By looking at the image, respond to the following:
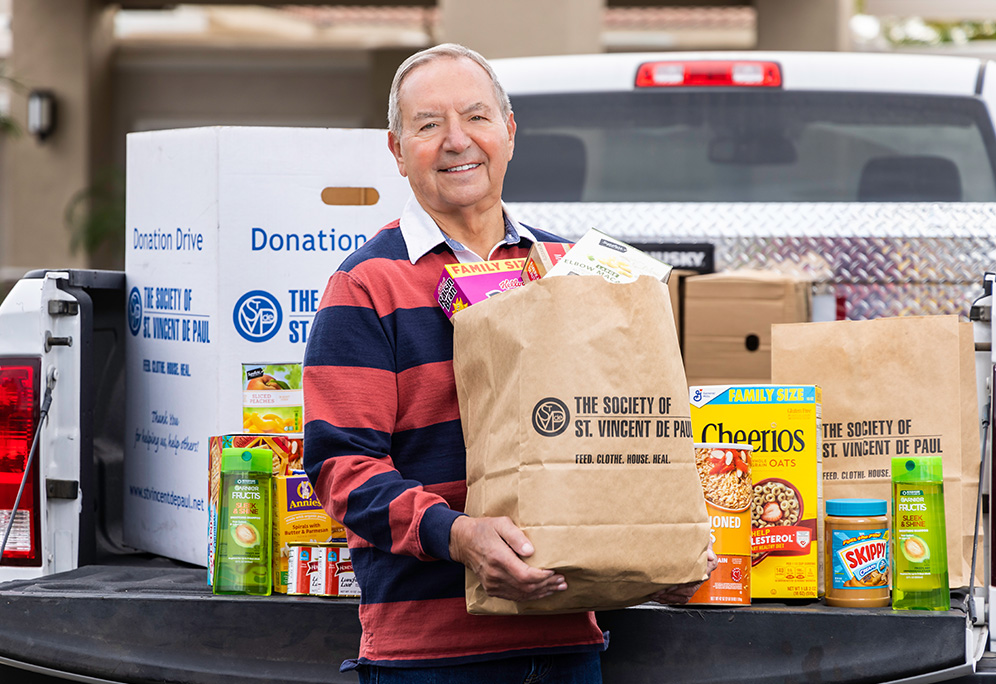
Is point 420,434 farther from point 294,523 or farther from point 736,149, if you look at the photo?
point 736,149

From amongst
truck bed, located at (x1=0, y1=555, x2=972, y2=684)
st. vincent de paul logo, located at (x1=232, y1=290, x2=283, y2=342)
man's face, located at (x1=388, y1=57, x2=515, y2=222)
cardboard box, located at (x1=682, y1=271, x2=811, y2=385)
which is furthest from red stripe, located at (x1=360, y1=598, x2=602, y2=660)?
cardboard box, located at (x1=682, y1=271, x2=811, y2=385)

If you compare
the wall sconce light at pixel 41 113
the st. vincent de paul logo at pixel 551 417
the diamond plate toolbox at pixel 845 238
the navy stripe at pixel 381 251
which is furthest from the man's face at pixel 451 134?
the wall sconce light at pixel 41 113

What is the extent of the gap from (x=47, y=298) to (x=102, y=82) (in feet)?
36.6

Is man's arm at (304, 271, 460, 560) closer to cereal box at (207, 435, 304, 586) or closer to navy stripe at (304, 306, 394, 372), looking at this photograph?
navy stripe at (304, 306, 394, 372)

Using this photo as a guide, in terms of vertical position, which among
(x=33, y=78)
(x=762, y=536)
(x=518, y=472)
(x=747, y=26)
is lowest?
(x=762, y=536)

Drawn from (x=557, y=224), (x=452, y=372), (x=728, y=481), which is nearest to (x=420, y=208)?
(x=452, y=372)

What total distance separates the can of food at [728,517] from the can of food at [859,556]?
0.17 m

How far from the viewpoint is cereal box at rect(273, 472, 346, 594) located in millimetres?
2506

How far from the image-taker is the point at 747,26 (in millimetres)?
15641

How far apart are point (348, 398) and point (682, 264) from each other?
182cm

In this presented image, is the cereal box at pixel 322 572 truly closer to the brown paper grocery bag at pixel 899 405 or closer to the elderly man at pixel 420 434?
the elderly man at pixel 420 434

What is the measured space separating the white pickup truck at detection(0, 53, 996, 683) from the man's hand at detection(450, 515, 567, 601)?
1.77 feet

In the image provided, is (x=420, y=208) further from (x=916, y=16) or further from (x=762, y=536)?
(x=916, y=16)

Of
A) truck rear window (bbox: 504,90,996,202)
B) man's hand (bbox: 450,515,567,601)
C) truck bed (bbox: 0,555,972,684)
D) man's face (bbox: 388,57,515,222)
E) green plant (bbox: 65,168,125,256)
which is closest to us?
man's hand (bbox: 450,515,567,601)
